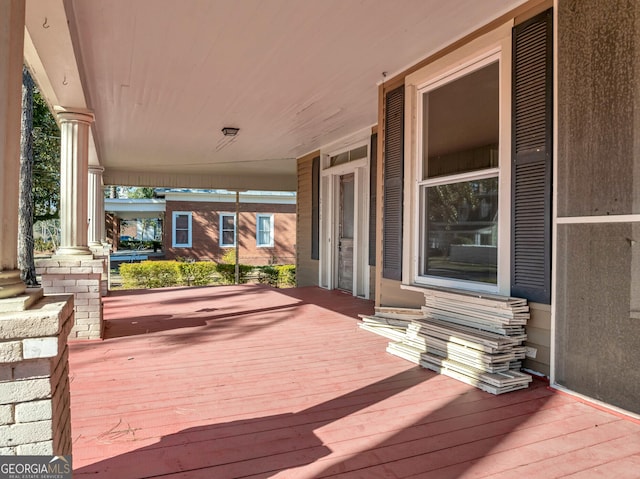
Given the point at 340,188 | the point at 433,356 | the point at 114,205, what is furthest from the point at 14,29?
the point at 114,205

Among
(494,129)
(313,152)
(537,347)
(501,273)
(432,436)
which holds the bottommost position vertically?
(432,436)

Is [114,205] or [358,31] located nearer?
[358,31]

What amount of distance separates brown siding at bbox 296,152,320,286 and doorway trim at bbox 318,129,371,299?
495 millimetres

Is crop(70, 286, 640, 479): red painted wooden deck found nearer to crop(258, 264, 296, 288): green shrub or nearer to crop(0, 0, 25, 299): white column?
Answer: crop(0, 0, 25, 299): white column

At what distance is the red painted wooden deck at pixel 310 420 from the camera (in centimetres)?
188

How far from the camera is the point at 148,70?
421cm

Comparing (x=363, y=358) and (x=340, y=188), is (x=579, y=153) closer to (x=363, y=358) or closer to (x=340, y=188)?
(x=363, y=358)

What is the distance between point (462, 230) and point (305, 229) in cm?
534

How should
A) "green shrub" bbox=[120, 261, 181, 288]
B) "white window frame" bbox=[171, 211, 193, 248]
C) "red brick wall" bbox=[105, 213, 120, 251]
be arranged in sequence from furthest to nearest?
"red brick wall" bbox=[105, 213, 120, 251] → "white window frame" bbox=[171, 211, 193, 248] → "green shrub" bbox=[120, 261, 181, 288]

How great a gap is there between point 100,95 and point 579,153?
4874 millimetres

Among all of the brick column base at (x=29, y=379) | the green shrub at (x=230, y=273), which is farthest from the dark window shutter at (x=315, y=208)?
the brick column base at (x=29, y=379)

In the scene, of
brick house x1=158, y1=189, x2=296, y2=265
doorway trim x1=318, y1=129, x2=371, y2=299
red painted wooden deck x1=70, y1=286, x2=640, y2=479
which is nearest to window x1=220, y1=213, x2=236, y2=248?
brick house x1=158, y1=189, x2=296, y2=265

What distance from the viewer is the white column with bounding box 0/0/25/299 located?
133 centimetres

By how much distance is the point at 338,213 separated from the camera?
294 inches
